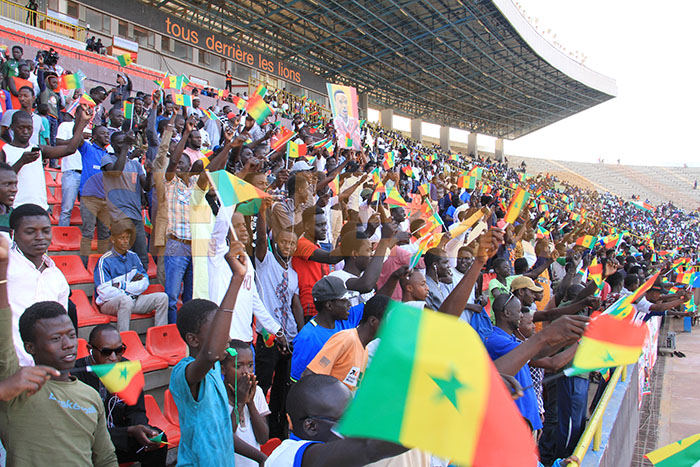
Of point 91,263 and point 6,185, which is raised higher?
point 6,185

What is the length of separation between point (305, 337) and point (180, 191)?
2.39 m

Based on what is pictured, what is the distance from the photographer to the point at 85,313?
465 cm

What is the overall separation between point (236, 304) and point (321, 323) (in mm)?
647

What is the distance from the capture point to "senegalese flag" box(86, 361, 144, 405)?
2.59 meters

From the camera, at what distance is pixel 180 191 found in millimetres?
5020

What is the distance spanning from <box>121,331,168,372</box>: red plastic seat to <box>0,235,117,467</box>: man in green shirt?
6.46ft

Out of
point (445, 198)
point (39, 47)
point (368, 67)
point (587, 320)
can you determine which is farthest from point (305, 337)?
point (368, 67)

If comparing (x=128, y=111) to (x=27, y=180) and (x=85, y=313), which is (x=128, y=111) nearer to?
(x=27, y=180)

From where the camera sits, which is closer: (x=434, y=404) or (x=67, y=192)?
(x=434, y=404)

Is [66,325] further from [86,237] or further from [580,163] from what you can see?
[580,163]

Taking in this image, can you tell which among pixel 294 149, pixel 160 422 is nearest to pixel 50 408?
pixel 160 422

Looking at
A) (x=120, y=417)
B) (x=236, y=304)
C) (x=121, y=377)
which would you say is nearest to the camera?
(x=121, y=377)

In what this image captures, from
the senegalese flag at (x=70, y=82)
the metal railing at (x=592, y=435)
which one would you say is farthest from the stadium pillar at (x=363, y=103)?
the metal railing at (x=592, y=435)

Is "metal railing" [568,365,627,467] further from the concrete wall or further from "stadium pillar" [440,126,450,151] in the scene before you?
"stadium pillar" [440,126,450,151]
